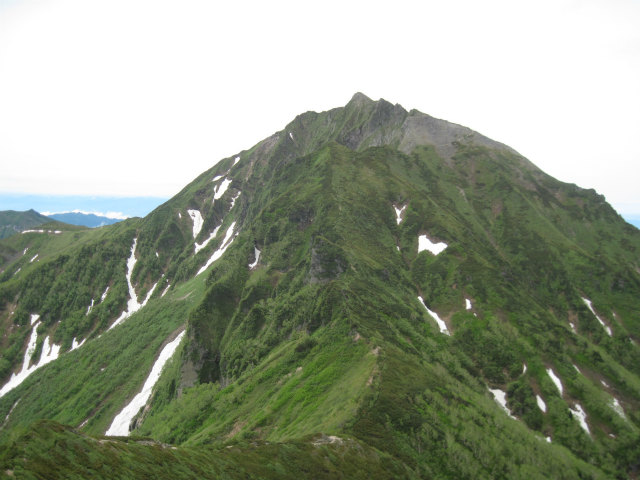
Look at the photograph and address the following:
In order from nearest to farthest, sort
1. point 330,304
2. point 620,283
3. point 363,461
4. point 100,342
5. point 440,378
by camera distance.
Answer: point 363,461
point 440,378
point 330,304
point 620,283
point 100,342

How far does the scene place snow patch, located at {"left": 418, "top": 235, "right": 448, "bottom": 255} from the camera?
372 ft

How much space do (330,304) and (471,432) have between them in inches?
1347

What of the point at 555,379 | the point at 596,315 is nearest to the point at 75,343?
the point at 555,379

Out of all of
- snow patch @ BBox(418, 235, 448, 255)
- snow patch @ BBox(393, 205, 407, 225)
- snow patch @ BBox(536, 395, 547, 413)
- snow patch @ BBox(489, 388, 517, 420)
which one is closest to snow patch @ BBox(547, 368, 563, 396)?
snow patch @ BBox(536, 395, 547, 413)

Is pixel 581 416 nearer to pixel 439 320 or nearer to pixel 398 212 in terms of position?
pixel 439 320

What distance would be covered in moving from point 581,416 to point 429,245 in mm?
62470

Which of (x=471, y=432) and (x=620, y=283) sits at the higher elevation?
(x=620, y=283)

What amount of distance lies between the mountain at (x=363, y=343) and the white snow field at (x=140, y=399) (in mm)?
638

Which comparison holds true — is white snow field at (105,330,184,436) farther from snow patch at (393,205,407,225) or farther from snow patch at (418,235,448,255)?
snow patch at (418,235,448,255)

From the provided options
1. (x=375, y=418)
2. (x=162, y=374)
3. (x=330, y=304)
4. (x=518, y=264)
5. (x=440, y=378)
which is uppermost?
(x=518, y=264)

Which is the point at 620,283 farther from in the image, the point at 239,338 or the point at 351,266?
the point at 239,338

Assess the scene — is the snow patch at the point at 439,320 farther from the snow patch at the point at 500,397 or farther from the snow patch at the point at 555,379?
the snow patch at the point at 555,379

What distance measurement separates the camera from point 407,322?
7606 cm

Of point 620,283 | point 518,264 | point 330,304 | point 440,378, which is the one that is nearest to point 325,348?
point 330,304
